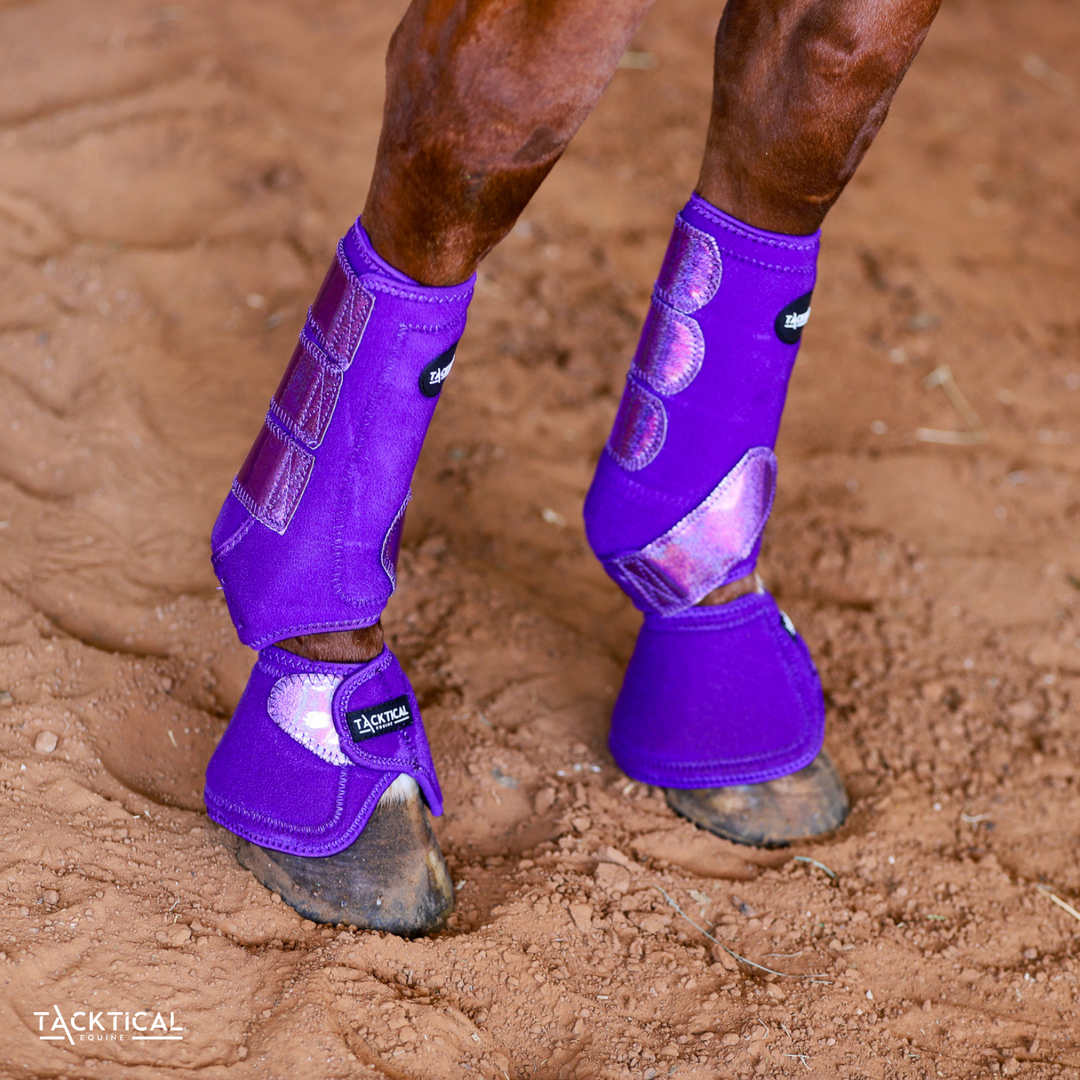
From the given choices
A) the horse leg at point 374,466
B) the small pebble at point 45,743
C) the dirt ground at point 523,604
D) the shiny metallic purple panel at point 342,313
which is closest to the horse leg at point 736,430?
the dirt ground at point 523,604

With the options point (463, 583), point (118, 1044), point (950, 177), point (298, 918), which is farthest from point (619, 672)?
point (950, 177)

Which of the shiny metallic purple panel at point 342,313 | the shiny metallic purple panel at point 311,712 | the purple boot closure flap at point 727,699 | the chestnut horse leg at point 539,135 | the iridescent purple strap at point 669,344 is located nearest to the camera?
the chestnut horse leg at point 539,135

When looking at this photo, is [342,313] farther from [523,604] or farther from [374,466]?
[523,604]

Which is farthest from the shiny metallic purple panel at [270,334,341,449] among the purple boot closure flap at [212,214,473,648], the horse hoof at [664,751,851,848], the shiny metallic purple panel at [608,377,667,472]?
the horse hoof at [664,751,851,848]

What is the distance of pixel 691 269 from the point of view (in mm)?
1380

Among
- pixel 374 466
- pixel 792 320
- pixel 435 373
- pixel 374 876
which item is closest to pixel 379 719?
pixel 374 876

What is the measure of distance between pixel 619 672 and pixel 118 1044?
97 centimetres

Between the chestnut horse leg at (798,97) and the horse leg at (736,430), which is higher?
the chestnut horse leg at (798,97)

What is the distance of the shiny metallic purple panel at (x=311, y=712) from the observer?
126cm

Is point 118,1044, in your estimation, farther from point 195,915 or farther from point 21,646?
point 21,646

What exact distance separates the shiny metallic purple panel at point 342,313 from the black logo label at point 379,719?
1.31 ft

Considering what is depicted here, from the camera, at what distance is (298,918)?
1.29 metres

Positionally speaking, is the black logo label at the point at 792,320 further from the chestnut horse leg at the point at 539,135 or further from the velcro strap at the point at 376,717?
the velcro strap at the point at 376,717

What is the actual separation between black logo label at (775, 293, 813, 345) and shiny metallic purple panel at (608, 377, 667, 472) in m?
0.18
